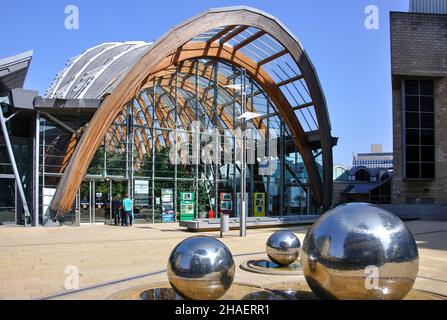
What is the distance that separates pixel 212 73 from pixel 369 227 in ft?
95.7

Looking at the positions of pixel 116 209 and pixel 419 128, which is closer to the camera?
pixel 116 209

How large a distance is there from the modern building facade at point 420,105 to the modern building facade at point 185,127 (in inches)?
471

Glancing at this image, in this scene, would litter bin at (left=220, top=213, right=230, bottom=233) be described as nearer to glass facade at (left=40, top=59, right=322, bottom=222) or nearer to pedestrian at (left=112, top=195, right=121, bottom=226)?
pedestrian at (left=112, top=195, right=121, bottom=226)

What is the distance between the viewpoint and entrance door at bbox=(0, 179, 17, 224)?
25562 mm

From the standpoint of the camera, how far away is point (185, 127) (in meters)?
33.5

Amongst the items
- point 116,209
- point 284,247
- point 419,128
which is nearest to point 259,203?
point 116,209

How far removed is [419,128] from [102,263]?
39.9m

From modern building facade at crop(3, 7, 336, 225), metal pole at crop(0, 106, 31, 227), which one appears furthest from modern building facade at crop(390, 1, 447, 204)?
metal pole at crop(0, 106, 31, 227)

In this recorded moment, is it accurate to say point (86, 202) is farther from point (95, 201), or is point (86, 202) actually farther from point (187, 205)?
point (187, 205)

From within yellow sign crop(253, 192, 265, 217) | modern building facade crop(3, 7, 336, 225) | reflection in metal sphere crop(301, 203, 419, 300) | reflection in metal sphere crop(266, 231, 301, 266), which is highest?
modern building facade crop(3, 7, 336, 225)

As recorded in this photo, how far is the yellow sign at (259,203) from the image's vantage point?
111ft

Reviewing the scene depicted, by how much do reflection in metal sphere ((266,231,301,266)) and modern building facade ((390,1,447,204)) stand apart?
3708cm
